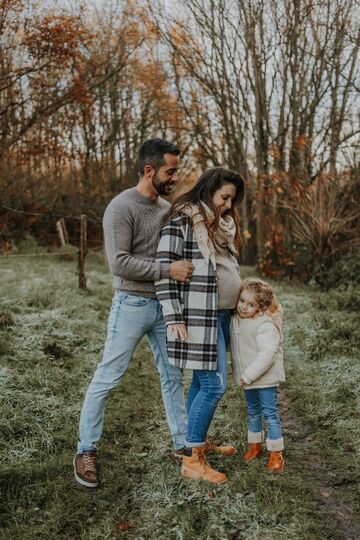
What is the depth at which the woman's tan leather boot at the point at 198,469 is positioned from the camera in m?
3.52

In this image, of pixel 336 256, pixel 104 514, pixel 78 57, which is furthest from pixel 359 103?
pixel 104 514

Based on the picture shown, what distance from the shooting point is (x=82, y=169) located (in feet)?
73.3

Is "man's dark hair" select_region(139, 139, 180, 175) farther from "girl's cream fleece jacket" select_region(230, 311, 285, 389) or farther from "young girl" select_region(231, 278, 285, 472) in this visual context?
"girl's cream fleece jacket" select_region(230, 311, 285, 389)

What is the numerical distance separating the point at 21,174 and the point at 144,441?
1499 cm

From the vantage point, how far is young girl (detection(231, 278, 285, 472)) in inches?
144

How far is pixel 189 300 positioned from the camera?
340 cm

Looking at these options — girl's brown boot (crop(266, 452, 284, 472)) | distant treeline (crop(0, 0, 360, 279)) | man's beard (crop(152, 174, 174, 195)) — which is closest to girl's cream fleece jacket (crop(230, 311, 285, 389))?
girl's brown boot (crop(266, 452, 284, 472))

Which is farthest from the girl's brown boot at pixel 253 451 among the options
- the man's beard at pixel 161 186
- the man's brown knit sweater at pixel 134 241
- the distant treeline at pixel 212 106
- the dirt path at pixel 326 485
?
the distant treeline at pixel 212 106

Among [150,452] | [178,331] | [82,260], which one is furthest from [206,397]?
[82,260]

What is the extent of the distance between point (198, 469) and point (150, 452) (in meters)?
0.72

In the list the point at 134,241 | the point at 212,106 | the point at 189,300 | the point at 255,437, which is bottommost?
Result: the point at 255,437

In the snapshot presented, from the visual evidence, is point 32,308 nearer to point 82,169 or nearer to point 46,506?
point 46,506

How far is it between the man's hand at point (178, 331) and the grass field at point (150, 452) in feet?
3.29

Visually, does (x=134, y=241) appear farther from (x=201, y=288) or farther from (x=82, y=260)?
(x=82, y=260)
